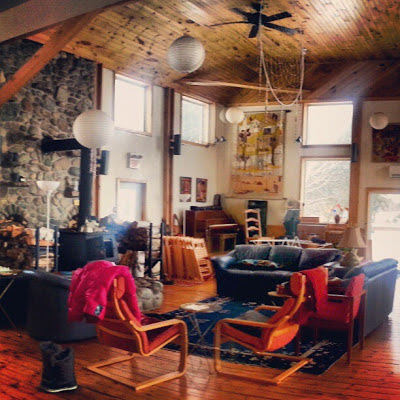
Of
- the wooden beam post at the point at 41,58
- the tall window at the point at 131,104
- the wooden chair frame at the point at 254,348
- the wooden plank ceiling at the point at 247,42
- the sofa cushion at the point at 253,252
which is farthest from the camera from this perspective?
the tall window at the point at 131,104

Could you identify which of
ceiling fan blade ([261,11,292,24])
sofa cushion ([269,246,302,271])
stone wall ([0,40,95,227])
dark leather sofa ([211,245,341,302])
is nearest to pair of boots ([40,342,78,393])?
dark leather sofa ([211,245,341,302])

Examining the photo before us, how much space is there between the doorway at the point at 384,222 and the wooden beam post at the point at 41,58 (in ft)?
26.5

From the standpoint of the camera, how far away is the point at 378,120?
11109mm

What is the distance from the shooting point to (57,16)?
340 cm

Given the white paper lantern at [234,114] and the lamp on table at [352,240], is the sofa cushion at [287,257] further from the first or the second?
the white paper lantern at [234,114]

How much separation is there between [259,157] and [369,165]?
270 cm

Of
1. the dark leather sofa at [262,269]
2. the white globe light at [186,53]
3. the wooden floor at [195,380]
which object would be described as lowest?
the wooden floor at [195,380]

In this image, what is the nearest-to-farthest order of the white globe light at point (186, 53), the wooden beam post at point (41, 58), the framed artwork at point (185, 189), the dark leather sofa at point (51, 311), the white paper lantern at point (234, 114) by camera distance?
the dark leather sofa at point (51, 311)
the white globe light at point (186, 53)
the wooden beam post at point (41, 58)
the white paper lantern at point (234, 114)
the framed artwork at point (185, 189)

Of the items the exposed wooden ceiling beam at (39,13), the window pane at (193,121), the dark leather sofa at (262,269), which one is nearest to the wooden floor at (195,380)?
the dark leather sofa at (262,269)

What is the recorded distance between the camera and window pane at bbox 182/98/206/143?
12000 millimetres

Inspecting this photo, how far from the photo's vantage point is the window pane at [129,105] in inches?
395

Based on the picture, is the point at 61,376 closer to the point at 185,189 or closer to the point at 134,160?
the point at 134,160

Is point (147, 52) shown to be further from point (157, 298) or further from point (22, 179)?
point (157, 298)

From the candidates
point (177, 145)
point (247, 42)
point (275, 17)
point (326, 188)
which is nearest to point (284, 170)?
point (326, 188)
